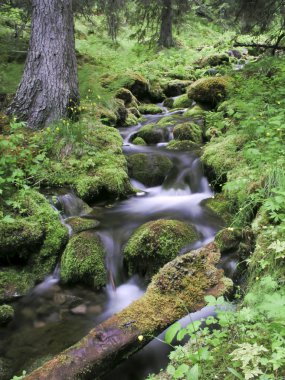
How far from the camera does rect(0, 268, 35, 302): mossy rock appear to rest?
417cm

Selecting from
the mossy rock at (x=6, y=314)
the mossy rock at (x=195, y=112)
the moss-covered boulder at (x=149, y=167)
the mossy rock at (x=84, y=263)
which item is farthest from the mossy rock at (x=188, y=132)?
the mossy rock at (x=6, y=314)

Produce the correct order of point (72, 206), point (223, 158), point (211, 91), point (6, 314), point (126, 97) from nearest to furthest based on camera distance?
point (6, 314), point (72, 206), point (223, 158), point (211, 91), point (126, 97)

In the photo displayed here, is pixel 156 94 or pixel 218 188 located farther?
pixel 156 94

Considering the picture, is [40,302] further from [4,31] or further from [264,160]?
[4,31]

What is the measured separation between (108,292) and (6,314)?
1.16 meters

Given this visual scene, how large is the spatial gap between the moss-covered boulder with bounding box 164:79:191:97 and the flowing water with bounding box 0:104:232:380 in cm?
688

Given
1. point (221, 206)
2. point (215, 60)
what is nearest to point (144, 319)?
point (221, 206)

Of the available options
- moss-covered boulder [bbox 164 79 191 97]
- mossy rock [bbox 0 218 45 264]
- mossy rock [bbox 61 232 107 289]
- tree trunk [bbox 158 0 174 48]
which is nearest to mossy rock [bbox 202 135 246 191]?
mossy rock [bbox 61 232 107 289]

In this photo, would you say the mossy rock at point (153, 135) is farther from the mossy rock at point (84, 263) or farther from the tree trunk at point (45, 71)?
the mossy rock at point (84, 263)

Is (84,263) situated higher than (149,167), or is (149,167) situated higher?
(149,167)

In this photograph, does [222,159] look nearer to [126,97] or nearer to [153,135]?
[153,135]

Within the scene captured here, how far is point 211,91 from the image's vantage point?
9578 mm

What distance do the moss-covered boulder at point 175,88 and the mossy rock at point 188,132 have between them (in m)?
4.81

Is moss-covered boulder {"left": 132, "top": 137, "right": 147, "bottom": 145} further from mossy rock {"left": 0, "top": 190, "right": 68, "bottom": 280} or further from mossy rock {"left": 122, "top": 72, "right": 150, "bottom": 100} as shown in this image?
mossy rock {"left": 0, "top": 190, "right": 68, "bottom": 280}
